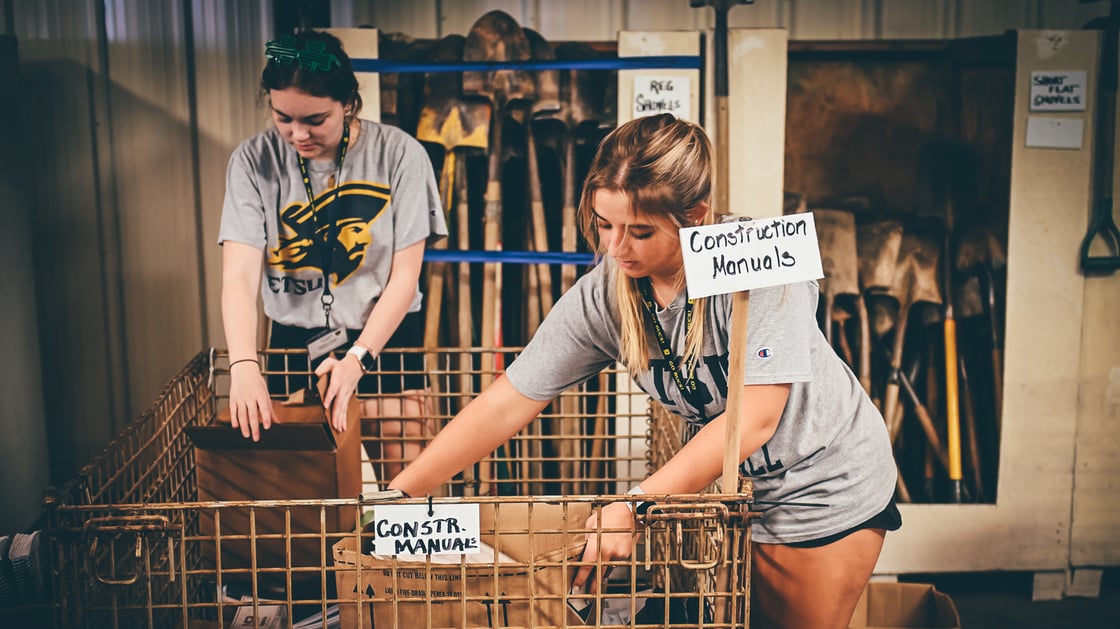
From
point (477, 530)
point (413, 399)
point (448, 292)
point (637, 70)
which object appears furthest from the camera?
point (448, 292)

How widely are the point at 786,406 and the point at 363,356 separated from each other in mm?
1077

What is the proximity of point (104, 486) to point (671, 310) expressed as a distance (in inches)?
33.9

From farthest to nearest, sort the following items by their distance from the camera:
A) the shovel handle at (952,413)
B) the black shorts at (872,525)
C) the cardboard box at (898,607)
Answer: the shovel handle at (952,413) → the cardboard box at (898,607) → the black shorts at (872,525)

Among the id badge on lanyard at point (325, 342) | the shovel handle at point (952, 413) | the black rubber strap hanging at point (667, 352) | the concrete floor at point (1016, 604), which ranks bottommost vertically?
the concrete floor at point (1016, 604)

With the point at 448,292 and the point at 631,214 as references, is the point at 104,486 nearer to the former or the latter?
the point at 631,214

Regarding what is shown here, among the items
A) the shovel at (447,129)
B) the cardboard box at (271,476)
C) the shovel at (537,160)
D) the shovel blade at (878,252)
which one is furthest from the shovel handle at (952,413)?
the cardboard box at (271,476)

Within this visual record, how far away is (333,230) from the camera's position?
211 cm

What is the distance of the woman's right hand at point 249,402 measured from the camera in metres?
1.68


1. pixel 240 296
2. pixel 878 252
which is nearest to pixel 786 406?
pixel 240 296

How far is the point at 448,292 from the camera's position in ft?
8.65

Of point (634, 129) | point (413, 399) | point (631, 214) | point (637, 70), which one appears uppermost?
point (637, 70)

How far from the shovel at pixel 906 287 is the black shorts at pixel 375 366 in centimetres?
152

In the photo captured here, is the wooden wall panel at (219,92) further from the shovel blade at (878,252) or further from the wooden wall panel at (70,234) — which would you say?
the shovel blade at (878,252)

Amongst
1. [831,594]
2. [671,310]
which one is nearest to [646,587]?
[831,594]
